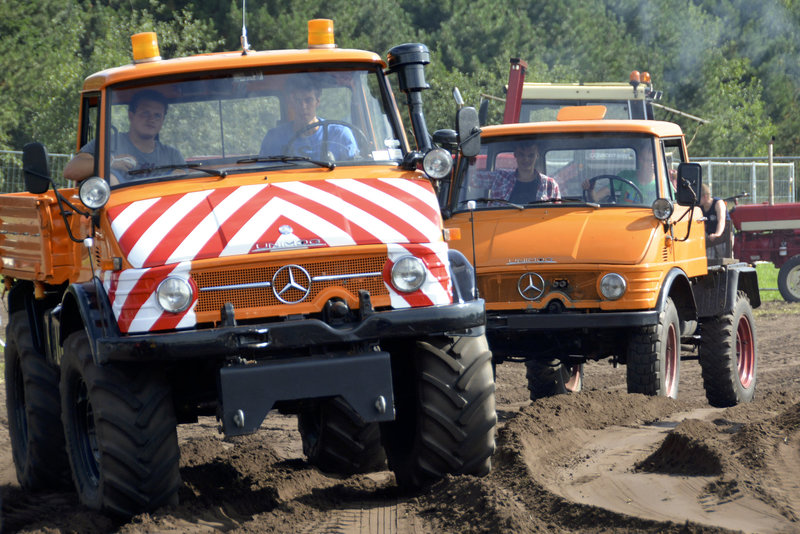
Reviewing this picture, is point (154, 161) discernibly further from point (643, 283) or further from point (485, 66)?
point (485, 66)

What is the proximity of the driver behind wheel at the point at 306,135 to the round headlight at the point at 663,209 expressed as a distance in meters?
3.66

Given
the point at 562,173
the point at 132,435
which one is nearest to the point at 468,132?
the point at 132,435

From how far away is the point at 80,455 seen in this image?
6.62 meters

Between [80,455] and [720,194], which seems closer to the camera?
[80,455]

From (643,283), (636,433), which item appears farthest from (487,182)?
(636,433)

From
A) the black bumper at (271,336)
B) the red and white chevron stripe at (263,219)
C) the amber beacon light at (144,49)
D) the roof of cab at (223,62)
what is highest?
the amber beacon light at (144,49)

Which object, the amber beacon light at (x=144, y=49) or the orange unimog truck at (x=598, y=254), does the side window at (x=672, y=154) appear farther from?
the amber beacon light at (x=144, y=49)

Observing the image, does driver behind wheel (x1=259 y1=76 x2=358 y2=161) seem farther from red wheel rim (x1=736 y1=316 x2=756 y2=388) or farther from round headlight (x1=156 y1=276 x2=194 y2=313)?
red wheel rim (x1=736 y1=316 x2=756 y2=388)

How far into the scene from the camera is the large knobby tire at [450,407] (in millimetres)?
6148

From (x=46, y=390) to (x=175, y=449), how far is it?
2075 mm

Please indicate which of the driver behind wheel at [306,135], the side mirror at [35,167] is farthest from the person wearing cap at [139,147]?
the driver behind wheel at [306,135]

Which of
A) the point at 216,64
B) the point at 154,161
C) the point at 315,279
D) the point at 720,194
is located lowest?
the point at 720,194

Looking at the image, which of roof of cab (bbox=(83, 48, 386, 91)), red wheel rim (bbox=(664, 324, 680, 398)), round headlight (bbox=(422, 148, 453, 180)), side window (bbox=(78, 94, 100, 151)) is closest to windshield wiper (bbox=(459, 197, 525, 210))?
red wheel rim (bbox=(664, 324, 680, 398))

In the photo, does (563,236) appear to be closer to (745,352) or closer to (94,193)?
(745,352)
